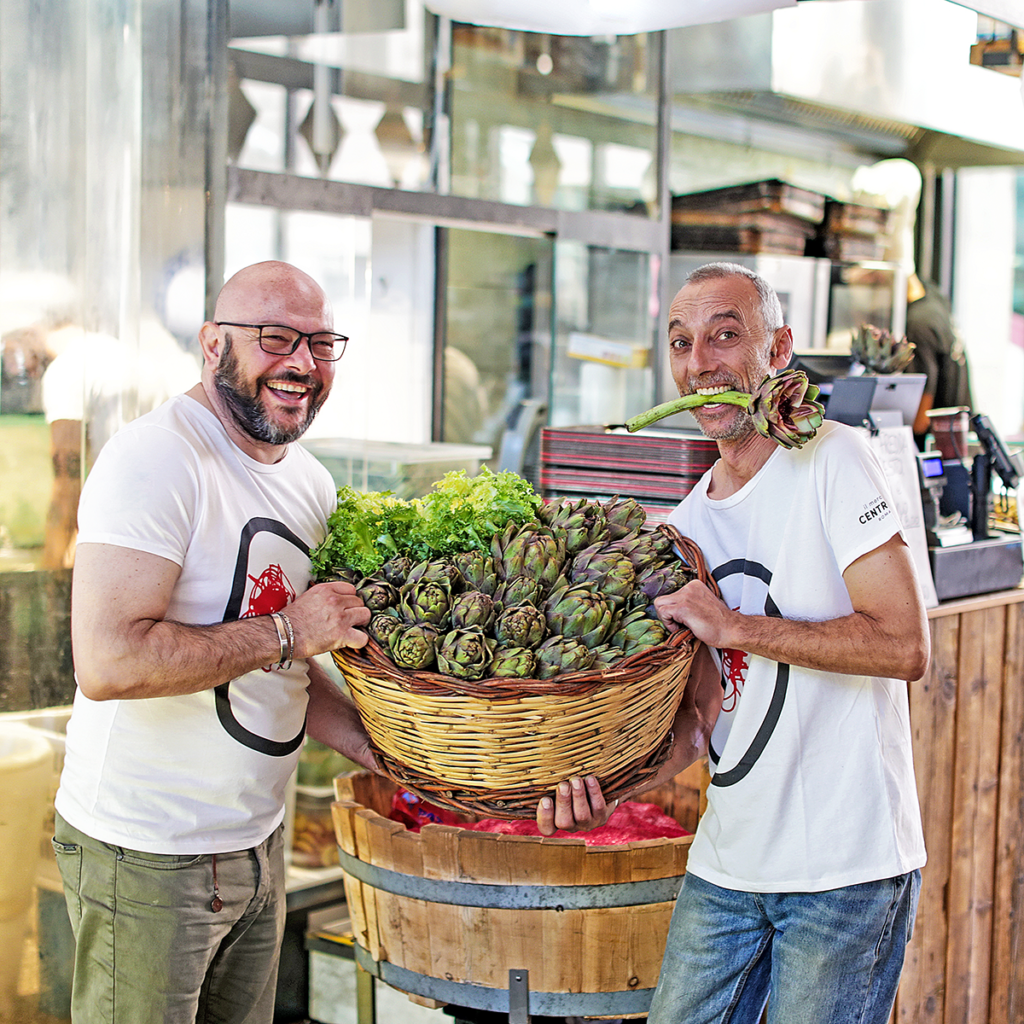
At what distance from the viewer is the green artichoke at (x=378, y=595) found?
1969mm

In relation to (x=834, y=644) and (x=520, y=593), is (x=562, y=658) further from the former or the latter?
(x=834, y=644)

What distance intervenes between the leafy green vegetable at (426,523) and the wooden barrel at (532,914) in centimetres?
64

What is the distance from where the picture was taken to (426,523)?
213cm

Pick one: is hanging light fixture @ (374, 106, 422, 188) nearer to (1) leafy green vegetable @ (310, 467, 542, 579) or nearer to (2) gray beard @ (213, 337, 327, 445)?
(2) gray beard @ (213, 337, 327, 445)

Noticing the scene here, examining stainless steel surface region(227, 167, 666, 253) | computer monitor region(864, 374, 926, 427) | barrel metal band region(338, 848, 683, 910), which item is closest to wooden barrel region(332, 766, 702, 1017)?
barrel metal band region(338, 848, 683, 910)

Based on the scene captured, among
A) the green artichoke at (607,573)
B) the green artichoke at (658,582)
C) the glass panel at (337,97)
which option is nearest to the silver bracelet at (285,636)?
the green artichoke at (607,573)

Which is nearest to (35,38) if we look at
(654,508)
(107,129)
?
(107,129)

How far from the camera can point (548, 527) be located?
6.95ft

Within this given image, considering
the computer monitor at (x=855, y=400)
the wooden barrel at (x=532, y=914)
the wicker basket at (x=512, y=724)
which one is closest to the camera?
the wicker basket at (x=512, y=724)

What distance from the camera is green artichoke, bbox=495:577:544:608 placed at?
6.28 ft

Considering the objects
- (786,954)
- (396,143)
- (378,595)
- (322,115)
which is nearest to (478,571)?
(378,595)

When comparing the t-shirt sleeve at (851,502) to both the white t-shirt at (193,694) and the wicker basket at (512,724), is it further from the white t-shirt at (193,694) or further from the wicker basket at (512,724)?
the white t-shirt at (193,694)

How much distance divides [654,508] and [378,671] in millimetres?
1241

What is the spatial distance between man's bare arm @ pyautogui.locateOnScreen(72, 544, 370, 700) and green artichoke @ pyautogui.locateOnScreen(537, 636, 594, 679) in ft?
0.98
